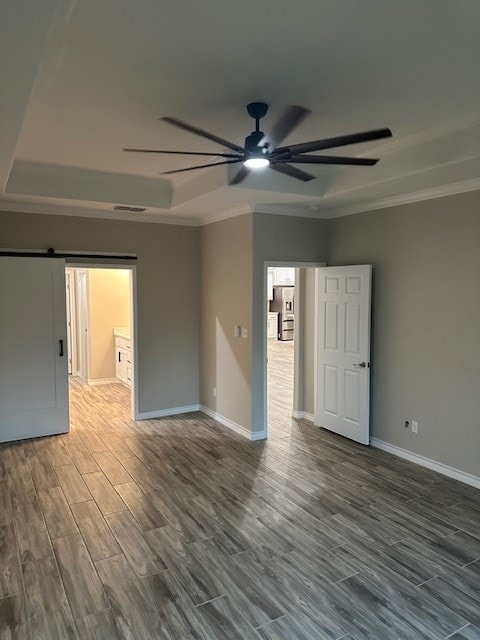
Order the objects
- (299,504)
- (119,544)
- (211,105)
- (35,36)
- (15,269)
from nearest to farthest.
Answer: (35,36), (211,105), (119,544), (299,504), (15,269)

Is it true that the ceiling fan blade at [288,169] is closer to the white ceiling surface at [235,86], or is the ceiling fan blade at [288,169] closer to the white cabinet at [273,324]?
the white ceiling surface at [235,86]

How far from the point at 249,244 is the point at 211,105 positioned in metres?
2.27

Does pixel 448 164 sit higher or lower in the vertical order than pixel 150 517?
higher

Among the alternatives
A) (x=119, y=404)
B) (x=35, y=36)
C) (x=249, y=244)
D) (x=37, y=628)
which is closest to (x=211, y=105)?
(x=35, y=36)

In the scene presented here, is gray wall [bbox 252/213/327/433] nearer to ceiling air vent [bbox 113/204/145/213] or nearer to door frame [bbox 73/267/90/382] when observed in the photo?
ceiling air vent [bbox 113/204/145/213]

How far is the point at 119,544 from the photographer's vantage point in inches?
123

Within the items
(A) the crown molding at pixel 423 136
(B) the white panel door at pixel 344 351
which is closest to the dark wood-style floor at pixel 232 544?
(B) the white panel door at pixel 344 351

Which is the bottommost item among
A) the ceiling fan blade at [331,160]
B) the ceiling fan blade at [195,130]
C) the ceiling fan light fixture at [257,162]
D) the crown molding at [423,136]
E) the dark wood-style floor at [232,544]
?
the dark wood-style floor at [232,544]

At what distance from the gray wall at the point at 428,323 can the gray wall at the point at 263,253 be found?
623mm

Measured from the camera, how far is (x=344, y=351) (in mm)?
5215

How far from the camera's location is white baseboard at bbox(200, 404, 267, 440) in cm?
525

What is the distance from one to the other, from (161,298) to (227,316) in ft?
3.33

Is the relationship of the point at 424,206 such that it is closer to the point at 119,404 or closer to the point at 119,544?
the point at 119,544

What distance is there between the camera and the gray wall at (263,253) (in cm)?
509
